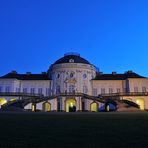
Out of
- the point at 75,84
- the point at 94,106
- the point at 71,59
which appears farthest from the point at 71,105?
the point at 71,59

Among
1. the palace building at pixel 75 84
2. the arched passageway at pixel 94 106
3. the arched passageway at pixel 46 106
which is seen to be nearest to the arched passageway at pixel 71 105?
the palace building at pixel 75 84

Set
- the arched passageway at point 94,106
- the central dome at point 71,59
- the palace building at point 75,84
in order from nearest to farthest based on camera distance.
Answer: the arched passageway at point 94,106
the palace building at point 75,84
the central dome at point 71,59

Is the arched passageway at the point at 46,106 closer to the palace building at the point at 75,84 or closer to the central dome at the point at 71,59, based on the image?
the palace building at the point at 75,84

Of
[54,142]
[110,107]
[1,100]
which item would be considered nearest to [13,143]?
[54,142]

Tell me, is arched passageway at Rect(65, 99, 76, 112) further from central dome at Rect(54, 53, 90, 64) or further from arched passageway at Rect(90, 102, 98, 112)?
central dome at Rect(54, 53, 90, 64)

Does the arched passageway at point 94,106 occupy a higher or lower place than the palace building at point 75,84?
lower

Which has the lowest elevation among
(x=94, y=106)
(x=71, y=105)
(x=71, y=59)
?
(x=94, y=106)

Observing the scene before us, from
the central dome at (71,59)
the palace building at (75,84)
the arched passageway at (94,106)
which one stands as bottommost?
the arched passageway at (94,106)

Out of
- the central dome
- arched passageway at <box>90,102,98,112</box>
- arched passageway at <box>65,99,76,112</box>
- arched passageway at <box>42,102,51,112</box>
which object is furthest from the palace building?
arched passageway at <box>42,102,51,112</box>

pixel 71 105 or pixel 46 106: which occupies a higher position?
pixel 71 105

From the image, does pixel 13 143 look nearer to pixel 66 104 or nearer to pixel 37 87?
pixel 66 104

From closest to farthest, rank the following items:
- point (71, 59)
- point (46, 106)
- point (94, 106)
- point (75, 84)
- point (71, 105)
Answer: point (46, 106)
point (94, 106)
point (71, 105)
point (75, 84)
point (71, 59)

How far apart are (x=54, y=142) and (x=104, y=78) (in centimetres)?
6007

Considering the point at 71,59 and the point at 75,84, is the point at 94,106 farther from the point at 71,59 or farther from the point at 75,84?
the point at 71,59
